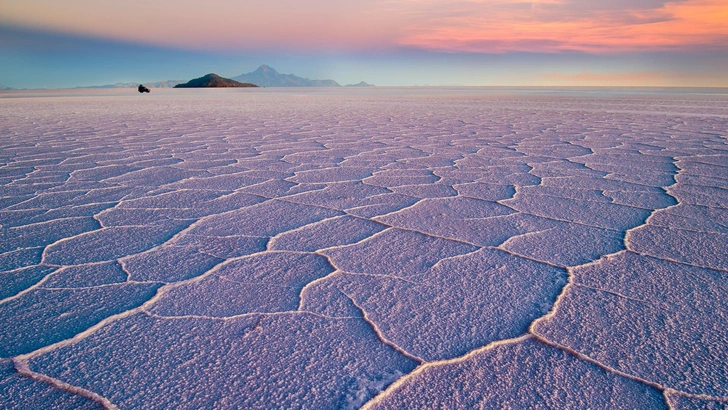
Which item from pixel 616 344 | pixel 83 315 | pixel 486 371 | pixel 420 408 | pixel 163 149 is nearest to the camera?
pixel 420 408

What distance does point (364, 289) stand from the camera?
4.69 feet

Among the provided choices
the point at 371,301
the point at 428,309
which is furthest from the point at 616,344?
the point at 371,301

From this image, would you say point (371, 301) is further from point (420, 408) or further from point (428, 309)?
point (420, 408)

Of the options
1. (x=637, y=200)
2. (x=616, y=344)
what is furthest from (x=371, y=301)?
(x=637, y=200)

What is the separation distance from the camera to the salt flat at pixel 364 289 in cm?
100

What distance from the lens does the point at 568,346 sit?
1.13 m

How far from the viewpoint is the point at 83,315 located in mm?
1276

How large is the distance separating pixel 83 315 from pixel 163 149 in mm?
3195

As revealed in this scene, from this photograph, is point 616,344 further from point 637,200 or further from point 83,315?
point 637,200

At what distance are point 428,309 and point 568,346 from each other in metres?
0.35

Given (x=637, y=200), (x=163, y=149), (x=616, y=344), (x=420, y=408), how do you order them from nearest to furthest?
(x=420, y=408), (x=616, y=344), (x=637, y=200), (x=163, y=149)

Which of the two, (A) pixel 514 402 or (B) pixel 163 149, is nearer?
(A) pixel 514 402

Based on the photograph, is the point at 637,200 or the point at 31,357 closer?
the point at 31,357

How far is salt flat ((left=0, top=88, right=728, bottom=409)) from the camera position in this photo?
3.28 feet
